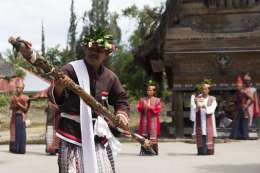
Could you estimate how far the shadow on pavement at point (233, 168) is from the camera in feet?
30.2

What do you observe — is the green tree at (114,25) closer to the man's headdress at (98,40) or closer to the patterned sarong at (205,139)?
the patterned sarong at (205,139)

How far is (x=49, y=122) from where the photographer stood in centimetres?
1278

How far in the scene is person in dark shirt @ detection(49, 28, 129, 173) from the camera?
470cm

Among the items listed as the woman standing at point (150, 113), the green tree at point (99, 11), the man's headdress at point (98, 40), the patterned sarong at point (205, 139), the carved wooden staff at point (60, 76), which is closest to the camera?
the carved wooden staff at point (60, 76)

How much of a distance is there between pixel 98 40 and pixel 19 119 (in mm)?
8340

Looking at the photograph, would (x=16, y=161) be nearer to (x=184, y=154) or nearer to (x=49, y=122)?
(x=49, y=122)

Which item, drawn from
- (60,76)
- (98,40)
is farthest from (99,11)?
(60,76)

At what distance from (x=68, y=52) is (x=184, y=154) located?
162 feet

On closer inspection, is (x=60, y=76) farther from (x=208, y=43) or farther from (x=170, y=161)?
(x=208, y=43)

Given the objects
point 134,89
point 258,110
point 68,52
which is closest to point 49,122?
point 258,110

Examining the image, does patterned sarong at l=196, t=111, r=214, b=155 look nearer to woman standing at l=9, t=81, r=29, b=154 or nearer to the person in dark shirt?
woman standing at l=9, t=81, r=29, b=154

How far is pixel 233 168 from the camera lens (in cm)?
959

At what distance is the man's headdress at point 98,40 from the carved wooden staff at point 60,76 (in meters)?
0.51

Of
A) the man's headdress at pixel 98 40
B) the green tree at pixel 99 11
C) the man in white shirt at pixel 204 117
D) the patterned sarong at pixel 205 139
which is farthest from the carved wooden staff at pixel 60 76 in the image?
the green tree at pixel 99 11
